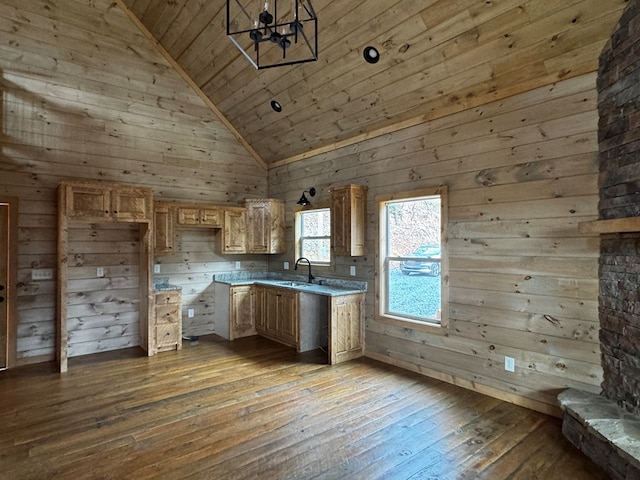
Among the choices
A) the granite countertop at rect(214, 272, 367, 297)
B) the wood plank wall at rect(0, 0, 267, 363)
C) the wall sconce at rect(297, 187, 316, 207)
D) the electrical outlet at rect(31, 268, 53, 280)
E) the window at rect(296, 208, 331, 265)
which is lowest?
the granite countertop at rect(214, 272, 367, 297)

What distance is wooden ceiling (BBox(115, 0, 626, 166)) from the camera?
2879mm

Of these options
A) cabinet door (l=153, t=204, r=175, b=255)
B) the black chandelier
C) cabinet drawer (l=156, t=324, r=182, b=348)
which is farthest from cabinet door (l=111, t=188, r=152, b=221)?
the black chandelier

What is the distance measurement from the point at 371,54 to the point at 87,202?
11.9ft

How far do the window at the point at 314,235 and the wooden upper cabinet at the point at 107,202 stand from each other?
7.54 ft

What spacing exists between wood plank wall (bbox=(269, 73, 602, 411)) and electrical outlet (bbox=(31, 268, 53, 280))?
434 cm

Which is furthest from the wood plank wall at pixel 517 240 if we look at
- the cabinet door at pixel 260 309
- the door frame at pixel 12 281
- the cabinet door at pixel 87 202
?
the door frame at pixel 12 281

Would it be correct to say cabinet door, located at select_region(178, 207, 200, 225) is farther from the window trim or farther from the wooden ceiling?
the window trim

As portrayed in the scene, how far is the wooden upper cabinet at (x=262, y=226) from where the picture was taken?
6.05 meters

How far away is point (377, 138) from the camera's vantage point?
4656mm

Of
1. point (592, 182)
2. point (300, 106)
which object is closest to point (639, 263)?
point (592, 182)

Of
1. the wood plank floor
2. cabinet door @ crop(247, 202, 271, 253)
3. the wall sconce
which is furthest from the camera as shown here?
cabinet door @ crop(247, 202, 271, 253)

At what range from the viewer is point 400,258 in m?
4.46

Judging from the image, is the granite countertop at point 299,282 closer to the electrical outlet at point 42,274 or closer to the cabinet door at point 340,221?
the cabinet door at point 340,221

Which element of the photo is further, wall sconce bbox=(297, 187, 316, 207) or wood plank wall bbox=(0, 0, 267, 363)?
wall sconce bbox=(297, 187, 316, 207)
